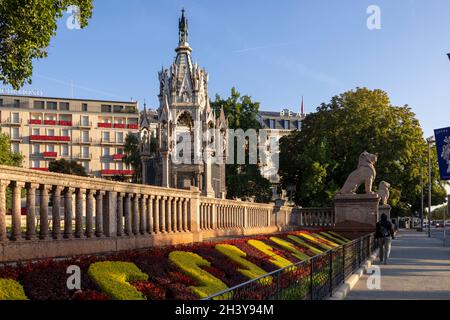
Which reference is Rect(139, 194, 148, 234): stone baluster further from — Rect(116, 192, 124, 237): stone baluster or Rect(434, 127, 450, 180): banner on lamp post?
Rect(434, 127, 450, 180): banner on lamp post

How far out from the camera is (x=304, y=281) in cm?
1017

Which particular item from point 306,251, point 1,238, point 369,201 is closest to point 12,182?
point 1,238

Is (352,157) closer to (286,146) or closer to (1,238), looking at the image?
(286,146)

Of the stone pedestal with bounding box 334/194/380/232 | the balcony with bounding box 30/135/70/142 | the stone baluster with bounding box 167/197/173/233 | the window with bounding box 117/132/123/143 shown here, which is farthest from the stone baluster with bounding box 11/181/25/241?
the window with bounding box 117/132/123/143

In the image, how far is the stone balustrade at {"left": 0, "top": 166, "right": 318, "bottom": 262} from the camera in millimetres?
9625

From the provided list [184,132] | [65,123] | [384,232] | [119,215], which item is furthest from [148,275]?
[65,123]

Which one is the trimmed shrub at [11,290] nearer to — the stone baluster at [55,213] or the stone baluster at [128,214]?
the stone baluster at [55,213]

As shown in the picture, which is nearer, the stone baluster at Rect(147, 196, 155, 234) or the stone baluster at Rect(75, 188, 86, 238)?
the stone baluster at Rect(75, 188, 86, 238)

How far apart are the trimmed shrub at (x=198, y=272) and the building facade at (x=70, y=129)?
87348 millimetres

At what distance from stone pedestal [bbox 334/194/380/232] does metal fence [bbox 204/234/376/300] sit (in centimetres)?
1567

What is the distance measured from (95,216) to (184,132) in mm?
33451

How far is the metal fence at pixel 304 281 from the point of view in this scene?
6.93m

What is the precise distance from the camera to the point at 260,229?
31.0m

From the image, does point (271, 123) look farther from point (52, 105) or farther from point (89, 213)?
point (89, 213)
